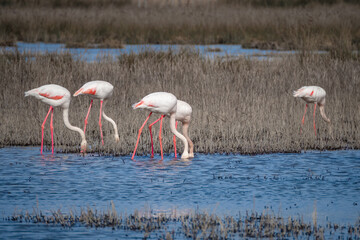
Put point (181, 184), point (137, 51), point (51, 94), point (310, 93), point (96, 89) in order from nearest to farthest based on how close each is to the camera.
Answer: point (181, 184) → point (51, 94) → point (96, 89) → point (310, 93) → point (137, 51)

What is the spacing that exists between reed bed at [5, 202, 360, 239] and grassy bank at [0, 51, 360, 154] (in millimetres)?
3565

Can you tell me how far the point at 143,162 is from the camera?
28.8 feet

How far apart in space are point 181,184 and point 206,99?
5.41m

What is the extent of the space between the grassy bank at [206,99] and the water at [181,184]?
768 mm

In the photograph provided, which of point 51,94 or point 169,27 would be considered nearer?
point 51,94

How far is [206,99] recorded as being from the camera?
12.6m

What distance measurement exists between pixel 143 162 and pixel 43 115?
144 inches

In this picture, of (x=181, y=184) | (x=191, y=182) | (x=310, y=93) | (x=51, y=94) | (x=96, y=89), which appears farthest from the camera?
(x=310, y=93)

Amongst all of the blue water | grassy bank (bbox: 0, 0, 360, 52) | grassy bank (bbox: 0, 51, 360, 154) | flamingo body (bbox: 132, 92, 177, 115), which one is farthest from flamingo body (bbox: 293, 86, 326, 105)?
grassy bank (bbox: 0, 0, 360, 52)

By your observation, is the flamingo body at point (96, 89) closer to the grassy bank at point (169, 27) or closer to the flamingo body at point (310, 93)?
the flamingo body at point (310, 93)

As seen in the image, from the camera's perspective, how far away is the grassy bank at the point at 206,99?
10289mm

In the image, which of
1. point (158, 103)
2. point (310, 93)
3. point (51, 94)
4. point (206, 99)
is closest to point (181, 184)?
point (158, 103)

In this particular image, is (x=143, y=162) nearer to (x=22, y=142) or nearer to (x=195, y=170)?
(x=195, y=170)

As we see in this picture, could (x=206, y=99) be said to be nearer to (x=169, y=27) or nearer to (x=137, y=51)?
(x=137, y=51)
